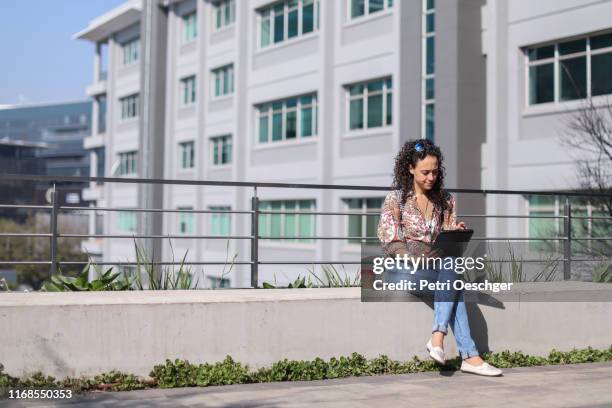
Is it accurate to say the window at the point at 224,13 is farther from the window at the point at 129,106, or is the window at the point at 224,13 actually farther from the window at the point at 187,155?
the window at the point at 129,106

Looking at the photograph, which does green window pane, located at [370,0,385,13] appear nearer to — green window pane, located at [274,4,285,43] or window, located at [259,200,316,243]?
green window pane, located at [274,4,285,43]

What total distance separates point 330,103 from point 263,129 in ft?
Result: 18.0

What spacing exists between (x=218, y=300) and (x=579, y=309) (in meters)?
3.75

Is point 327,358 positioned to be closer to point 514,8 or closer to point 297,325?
point 297,325

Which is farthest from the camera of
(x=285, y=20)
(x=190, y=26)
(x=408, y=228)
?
(x=190, y=26)

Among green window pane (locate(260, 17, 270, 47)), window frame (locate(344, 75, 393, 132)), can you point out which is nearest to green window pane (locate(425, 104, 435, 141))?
window frame (locate(344, 75, 393, 132))

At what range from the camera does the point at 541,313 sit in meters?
8.39

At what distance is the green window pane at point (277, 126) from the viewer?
3388 centimetres

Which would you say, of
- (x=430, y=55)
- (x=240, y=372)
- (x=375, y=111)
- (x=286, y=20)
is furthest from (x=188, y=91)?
(x=240, y=372)

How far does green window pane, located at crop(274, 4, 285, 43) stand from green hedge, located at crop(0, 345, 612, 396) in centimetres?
2736

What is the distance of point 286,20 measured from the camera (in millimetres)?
33875

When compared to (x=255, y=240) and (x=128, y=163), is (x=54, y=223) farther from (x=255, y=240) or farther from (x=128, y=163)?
(x=128, y=163)

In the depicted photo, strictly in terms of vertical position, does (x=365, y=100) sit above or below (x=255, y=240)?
above

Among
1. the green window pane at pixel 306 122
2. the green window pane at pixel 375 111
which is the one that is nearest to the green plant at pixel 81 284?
the green window pane at pixel 375 111
